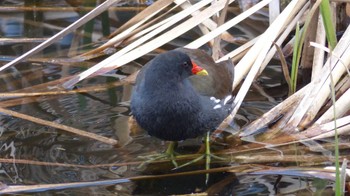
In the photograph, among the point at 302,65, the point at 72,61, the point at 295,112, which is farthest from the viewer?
the point at 72,61

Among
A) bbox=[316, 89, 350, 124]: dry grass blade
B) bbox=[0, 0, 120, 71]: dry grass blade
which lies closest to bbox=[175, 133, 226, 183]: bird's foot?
bbox=[316, 89, 350, 124]: dry grass blade

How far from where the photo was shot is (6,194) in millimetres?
3082

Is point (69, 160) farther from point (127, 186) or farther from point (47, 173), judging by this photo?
point (127, 186)

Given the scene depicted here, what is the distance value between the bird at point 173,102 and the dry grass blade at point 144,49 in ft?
1.57

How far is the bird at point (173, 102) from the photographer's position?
3.28 m

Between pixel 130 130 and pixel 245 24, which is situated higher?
pixel 245 24

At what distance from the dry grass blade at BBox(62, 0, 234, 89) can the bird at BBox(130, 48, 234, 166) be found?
0.48 metres

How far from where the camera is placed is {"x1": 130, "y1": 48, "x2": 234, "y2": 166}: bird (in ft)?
10.8

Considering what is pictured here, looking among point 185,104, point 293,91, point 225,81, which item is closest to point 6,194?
point 185,104

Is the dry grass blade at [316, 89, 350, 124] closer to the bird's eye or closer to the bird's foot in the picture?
the bird's foot

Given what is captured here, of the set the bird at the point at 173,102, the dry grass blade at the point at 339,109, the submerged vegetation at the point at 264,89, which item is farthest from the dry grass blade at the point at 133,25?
the dry grass blade at the point at 339,109

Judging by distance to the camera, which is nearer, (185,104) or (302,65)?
(185,104)

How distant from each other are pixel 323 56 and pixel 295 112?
0.45m

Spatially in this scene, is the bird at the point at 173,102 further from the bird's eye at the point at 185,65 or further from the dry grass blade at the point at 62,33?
the dry grass blade at the point at 62,33
